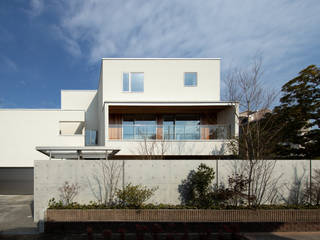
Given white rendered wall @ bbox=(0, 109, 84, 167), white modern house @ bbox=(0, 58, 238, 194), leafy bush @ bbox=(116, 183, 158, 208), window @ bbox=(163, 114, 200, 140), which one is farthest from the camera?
white rendered wall @ bbox=(0, 109, 84, 167)

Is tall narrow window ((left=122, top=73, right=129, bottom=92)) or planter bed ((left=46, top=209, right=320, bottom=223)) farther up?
tall narrow window ((left=122, top=73, right=129, bottom=92))

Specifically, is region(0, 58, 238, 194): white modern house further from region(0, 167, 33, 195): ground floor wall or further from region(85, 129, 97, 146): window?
region(0, 167, 33, 195): ground floor wall

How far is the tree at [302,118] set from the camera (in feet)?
43.9

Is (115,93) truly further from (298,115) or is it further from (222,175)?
(298,115)

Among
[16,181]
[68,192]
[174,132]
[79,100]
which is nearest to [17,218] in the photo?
[68,192]

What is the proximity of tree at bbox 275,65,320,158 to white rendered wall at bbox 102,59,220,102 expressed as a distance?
6.25 meters

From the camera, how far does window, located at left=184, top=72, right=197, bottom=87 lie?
1182cm

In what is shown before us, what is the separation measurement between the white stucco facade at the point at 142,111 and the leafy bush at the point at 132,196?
3968 millimetres

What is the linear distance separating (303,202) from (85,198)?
8.36m

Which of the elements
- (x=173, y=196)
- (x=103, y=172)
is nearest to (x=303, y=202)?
(x=173, y=196)

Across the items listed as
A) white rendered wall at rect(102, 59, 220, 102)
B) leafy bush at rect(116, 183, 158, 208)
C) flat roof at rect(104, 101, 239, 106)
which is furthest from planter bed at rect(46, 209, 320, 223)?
white rendered wall at rect(102, 59, 220, 102)

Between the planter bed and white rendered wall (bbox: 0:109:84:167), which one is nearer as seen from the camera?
the planter bed

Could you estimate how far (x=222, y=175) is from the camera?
6863mm

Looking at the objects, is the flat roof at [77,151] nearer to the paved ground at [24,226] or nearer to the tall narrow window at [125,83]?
the paved ground at [24,226]
